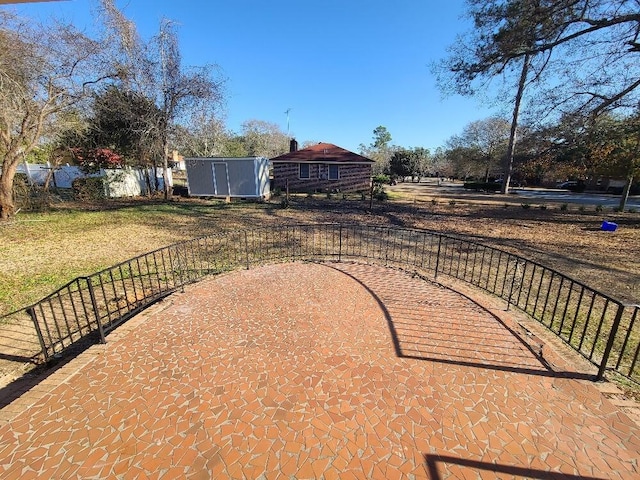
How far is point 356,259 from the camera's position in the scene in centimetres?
723

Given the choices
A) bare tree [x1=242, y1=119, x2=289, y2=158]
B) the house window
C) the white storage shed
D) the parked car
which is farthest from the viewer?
bare tree [x1=242, y1=119, x2=289, y2=158]

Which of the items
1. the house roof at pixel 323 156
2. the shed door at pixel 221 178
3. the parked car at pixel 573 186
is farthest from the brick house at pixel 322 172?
the parked car at pixel 573 186

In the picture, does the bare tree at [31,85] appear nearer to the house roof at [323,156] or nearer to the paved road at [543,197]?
the house roof at [323,156]

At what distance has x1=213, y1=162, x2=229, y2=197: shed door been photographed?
1767 cm

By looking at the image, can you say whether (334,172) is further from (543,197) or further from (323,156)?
(543,197)

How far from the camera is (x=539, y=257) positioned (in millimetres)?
8039

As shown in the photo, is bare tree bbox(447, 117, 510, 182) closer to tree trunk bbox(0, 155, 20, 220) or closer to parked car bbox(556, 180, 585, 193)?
parked car bbox(556, 180, 585, 193)

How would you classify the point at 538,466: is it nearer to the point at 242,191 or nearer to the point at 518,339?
the point at 518,339

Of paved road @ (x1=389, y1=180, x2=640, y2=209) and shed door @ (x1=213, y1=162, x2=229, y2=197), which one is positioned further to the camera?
paved road @ (x1=389, y1=180, x2=640, y2=209)

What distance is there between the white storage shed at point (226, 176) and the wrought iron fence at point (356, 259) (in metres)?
8.25

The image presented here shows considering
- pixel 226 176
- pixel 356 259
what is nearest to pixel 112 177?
pixel 226 176

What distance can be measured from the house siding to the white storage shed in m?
5.72

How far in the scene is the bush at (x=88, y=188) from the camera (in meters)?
16.1

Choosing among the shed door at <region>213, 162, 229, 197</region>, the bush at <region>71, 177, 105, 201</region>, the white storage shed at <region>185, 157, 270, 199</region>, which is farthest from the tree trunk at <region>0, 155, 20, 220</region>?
the shed door at <region>213, 162, 229, 197</region>
